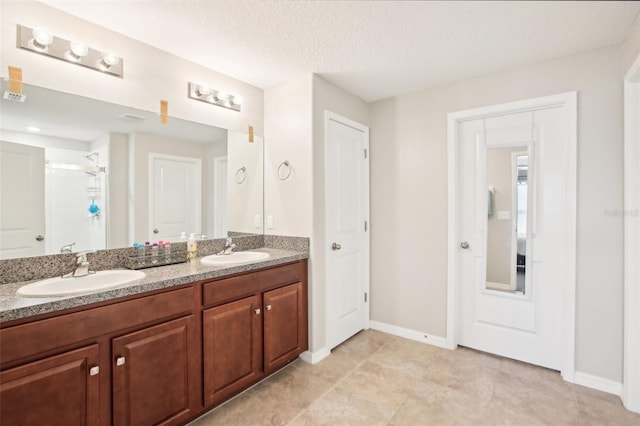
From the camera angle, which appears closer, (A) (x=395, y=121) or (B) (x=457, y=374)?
(B) (x=457, y=374)

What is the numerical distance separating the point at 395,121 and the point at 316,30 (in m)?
1.42

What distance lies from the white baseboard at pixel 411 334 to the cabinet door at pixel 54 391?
2458 mm

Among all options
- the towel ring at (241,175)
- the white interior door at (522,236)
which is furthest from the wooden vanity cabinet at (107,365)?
the white interior door at (522,236)

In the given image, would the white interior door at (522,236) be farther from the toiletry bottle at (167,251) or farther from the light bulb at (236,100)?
the toiletry bottle at (167,251)

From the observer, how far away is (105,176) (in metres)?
1.94

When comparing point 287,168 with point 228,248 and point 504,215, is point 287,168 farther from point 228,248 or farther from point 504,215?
point 504,215

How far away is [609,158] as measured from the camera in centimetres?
211

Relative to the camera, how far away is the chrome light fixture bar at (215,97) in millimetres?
2334

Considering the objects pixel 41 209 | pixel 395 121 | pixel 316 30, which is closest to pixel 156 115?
pixel 41 209

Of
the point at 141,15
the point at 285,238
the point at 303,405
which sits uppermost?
the point at 141,15

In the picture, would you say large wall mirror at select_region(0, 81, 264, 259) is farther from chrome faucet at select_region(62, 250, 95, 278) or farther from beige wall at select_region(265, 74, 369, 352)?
beige wall at select_region(265, 74, 369, 352)

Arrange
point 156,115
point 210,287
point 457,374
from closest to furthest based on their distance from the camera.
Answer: point 210,287 < point 156,115 < point 457,374

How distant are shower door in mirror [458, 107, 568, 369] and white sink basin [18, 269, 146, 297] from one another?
8.54 ft

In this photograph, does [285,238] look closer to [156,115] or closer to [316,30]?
[156,115]
